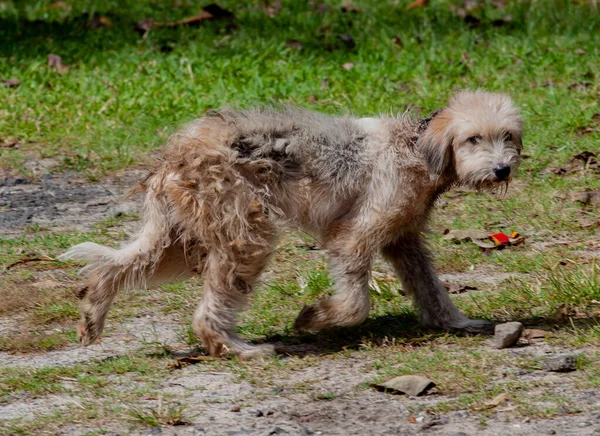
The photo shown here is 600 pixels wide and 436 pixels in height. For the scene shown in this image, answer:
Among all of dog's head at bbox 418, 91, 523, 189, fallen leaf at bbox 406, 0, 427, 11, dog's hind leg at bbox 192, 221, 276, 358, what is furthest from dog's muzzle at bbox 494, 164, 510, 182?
fallen leaf at bbox 406, 0, 427, 11

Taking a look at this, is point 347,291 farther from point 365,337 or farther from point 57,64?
point 57,64

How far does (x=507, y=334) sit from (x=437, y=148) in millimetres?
994

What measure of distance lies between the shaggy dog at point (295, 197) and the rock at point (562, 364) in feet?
2.16

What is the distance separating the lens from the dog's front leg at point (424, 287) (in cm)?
575

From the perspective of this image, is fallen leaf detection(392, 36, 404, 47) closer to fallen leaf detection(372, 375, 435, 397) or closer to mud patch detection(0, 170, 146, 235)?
mud patch detection(0, 170, 146, 235)

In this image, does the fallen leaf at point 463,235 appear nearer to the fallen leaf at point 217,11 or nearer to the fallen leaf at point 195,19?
the fallen leaf at point 195,19

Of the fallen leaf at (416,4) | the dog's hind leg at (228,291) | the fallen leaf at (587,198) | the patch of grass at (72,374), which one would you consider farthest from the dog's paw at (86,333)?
the fallen leaf at (416,4)

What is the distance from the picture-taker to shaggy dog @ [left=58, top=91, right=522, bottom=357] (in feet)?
17.7

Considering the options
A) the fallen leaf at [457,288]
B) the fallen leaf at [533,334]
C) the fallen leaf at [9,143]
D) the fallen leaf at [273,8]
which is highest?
the fallen leaf at [273,8]

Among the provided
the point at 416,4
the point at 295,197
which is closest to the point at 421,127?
the point at 295,197

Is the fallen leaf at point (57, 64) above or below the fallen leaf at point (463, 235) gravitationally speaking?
above

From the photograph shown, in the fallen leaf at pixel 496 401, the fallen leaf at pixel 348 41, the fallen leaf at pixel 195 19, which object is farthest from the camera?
the fallen leaf at pixel 195 19

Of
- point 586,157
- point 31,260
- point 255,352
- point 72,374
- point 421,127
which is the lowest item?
point 31,260

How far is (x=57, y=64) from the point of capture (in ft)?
34.7
